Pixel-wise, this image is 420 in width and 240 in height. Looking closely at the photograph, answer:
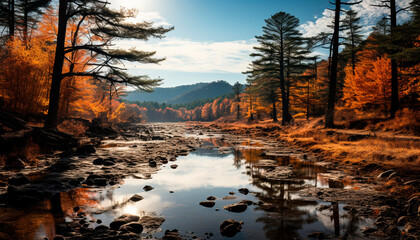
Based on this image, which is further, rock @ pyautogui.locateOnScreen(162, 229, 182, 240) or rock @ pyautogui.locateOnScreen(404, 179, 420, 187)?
rock @ pyautogui.locateOnScreen(404, 179, 420, 187)

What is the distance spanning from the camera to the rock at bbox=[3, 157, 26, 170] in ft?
25.0

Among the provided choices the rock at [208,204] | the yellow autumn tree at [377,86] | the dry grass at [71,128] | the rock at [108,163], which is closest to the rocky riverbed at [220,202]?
the rock at [208,204]

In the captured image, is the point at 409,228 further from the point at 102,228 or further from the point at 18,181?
the point at 18,181

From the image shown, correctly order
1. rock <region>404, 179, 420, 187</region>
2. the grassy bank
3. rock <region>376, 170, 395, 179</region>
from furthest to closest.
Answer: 1. the grassy bank
2. rock <region>376, 170, 395, 179</region>
3. rock <region>404, 179, 420, 187</region>

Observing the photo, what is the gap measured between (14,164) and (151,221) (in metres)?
6.64

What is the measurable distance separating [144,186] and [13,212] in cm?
324

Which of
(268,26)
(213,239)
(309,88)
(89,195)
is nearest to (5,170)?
(89,195)

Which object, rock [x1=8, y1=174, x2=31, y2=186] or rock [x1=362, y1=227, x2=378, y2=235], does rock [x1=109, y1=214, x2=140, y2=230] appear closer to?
rock [x1=8, y1=174, x2=31, y2=186]

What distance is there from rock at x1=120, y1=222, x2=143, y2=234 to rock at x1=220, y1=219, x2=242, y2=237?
149 centimetres

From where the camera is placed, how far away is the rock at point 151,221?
4.37 metres

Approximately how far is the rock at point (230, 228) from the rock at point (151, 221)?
1253 millimetres

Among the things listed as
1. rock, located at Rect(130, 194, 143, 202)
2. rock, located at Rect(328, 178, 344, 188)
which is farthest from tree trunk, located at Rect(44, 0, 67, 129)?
rock, located at Rect(328, 178, 344, 188)

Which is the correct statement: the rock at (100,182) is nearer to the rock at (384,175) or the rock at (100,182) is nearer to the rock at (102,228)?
the rock at (102,228)

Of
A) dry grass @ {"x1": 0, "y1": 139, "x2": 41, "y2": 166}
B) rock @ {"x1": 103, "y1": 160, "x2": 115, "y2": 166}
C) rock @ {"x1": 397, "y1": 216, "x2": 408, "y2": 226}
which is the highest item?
dry grass @ {"x1": 0, "y1": 139, "x2": 41, "y2": 166}
